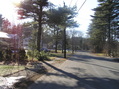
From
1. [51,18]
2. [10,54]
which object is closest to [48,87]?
[10,54]

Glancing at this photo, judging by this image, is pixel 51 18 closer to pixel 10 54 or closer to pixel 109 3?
pixel 10 54

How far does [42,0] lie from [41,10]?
1.33 meters

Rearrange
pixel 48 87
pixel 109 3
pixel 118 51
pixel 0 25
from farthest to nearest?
1. pixel 0 25
2. pixel 118 51
3. pixel 109 3
4. pixel 48 87

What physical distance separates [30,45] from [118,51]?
21.6m

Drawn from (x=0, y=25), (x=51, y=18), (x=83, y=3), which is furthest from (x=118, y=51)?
(x=0, y=25)

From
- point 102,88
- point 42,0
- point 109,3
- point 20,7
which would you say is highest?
point 109,3

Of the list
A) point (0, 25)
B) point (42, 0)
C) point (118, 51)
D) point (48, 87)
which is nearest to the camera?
point (48, 87)

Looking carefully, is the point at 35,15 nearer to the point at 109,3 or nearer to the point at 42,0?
the point at 42,0

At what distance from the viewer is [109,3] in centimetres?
2791

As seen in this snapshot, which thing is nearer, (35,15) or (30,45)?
(30,45)

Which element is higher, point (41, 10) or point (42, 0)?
point (42, 0)

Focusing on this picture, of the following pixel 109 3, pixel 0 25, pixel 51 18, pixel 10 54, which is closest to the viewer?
pixel 10 54

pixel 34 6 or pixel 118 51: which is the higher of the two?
pixel 34 6

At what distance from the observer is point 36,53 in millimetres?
17688
